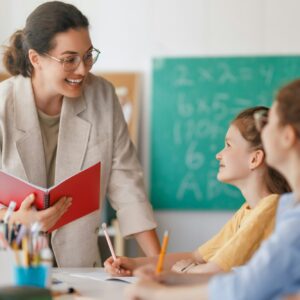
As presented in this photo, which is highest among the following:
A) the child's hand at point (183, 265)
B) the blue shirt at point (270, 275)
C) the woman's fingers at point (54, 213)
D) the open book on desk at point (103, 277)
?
the blue shirt at point (270, 275)

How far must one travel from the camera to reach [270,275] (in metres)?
1.33

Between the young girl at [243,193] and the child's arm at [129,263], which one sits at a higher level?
the young girl at [243,193]

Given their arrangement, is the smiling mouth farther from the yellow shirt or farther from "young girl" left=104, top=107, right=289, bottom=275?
the yellow shirt

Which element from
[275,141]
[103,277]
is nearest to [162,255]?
[275,141]

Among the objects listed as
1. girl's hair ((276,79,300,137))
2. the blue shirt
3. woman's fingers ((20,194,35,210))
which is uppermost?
girl's hair ((276,79,300,137))

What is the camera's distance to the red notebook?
7.32 ft

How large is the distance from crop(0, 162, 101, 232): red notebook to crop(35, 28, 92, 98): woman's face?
0.34m

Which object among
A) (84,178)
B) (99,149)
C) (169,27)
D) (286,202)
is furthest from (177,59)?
(286,202)

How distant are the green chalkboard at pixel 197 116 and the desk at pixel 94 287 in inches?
110

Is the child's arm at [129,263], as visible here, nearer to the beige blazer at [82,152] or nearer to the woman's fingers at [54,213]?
the woman's fingers at [54,213]

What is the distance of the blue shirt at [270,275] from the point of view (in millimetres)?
1336

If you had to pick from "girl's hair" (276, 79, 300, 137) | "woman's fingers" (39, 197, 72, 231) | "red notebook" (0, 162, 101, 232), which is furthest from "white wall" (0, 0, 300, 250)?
"girl's hair" (276, 79, 300, 137)

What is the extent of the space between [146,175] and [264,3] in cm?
144

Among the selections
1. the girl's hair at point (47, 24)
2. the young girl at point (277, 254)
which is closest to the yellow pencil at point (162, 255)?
the young girl at point (277, 254)
